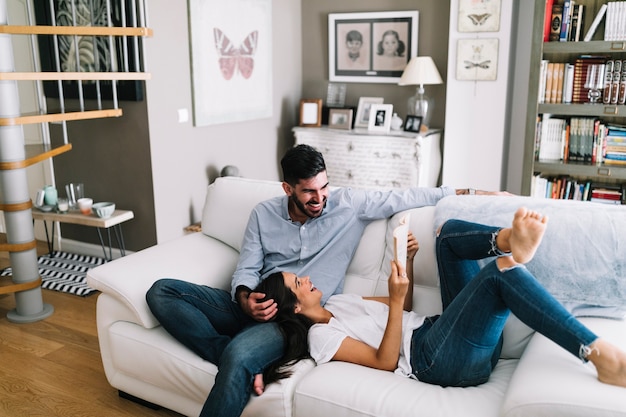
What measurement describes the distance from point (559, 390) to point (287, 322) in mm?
904

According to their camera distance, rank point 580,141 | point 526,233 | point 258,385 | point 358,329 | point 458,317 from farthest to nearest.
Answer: point 580,141
point 358,329
point 258,385
point 458,317
point 526,233

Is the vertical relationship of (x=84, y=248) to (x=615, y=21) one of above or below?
below

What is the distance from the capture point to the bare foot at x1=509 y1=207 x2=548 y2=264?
1.58m

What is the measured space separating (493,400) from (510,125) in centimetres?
332

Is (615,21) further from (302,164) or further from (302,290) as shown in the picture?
(302,290)

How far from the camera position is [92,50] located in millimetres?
3848

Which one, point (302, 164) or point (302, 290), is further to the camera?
point (302, 164)

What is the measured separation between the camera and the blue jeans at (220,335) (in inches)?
70.8

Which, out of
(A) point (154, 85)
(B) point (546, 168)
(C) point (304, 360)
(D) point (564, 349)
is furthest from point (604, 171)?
(A) point (154, 85)

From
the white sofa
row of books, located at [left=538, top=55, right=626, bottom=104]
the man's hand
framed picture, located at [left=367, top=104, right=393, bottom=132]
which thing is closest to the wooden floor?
the white sofa

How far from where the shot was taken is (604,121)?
3.82 m

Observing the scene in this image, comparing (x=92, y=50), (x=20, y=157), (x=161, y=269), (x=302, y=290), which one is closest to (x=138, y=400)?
(x=161, y=269)

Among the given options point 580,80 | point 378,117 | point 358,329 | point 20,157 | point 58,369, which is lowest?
point 58,369

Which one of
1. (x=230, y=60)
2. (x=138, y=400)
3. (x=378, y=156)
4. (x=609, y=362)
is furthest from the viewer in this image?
(x=378, y=156)
